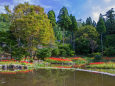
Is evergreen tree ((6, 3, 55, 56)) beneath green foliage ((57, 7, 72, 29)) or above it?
beneath

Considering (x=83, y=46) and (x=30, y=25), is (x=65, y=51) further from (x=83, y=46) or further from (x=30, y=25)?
(x=30, y=25)

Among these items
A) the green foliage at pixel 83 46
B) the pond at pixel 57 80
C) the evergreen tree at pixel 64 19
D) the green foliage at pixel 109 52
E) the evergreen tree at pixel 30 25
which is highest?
the evergreen tree at pixel 64 19

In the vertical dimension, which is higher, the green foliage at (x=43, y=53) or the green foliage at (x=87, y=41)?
the green foliage at (x=87, y=41)

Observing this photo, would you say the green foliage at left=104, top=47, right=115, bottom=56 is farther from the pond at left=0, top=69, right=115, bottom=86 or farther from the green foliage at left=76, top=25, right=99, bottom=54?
the pond at left=0, top=69, right=115, bottom=86

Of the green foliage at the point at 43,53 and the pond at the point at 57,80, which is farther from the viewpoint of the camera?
the green foliage at the point at 43,53

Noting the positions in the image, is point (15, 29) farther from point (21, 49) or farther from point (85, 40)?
point (85, 40)

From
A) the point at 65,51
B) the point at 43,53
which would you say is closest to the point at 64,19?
the point at 65,51

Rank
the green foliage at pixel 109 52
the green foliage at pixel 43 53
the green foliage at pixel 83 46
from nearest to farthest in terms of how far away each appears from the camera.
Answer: the green foliage at pixel 43 53 < the green foliage at pixel 109 52 < the green foliage at pixel 83 46

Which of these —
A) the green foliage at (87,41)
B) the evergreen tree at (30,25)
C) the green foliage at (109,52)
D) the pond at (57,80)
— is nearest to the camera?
the pond at (57,80)

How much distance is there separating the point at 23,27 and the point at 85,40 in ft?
49.8

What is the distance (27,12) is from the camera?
663 inches

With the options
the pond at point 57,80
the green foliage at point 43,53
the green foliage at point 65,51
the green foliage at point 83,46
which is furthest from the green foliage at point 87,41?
the pond at point 57,80

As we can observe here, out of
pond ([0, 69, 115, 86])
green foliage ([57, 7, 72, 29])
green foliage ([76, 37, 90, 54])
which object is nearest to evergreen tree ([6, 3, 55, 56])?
green foliage ([57, 7, 72, 29])

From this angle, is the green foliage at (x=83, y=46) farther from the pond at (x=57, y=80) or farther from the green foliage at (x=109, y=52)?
the pond at (x=57, y=80)
